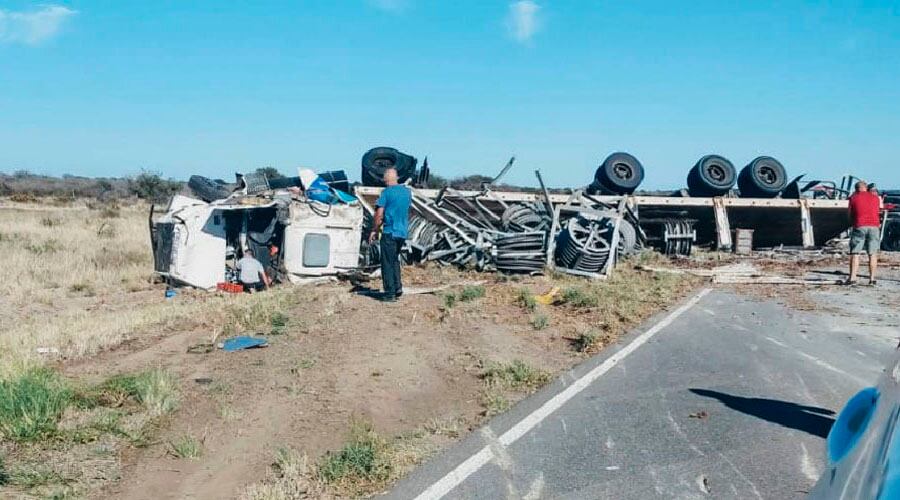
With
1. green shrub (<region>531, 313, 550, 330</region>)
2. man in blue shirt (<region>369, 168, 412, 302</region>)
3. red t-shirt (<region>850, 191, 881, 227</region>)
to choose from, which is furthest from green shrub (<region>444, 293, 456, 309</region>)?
red t-shirt (<region>850, 191, 881, 227</region>)

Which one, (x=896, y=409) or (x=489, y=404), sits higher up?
(x=896, y=409)

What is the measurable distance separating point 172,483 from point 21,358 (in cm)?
438

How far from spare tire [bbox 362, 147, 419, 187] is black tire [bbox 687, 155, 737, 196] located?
8802 millimetres

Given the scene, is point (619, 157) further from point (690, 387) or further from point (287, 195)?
point (690, 387)

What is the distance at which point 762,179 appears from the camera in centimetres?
2688

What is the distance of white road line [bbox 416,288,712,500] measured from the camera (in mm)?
5641

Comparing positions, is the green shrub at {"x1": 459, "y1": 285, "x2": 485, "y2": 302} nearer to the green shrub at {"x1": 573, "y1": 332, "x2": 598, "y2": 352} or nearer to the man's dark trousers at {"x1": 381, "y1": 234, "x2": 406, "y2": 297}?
the man's dark trousers at {"x1": 381, "y1": 234, "x2": 406, "y2": 297}

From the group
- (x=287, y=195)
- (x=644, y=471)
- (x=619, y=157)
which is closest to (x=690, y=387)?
(x=644, y=471)

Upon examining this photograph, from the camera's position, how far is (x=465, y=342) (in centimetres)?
1085

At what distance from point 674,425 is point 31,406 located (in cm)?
504

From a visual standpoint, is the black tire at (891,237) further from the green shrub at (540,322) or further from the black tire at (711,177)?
the green shrub at (540,322)

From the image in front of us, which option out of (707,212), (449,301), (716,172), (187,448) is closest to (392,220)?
(449,301)

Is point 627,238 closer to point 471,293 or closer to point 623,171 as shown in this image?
point 623,171

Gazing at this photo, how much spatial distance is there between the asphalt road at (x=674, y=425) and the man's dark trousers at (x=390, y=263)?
3832mm
